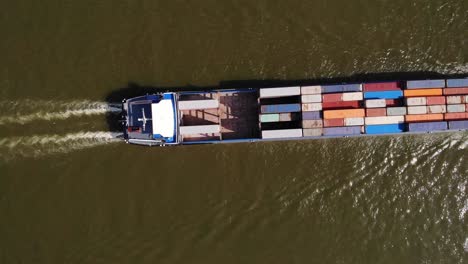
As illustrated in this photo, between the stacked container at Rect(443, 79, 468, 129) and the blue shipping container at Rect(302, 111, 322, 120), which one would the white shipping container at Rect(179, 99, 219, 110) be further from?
the stacked container at Rect(443, 79, 468, 129)

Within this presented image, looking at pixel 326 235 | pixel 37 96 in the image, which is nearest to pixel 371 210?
pixel 326 235

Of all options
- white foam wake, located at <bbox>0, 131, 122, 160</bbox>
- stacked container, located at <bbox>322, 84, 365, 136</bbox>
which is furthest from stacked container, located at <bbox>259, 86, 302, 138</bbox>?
white foam wake, located at <bbox>0, 131, 122, 160</bbox>

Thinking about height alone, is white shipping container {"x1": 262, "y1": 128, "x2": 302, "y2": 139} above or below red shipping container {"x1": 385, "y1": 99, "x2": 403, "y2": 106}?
below

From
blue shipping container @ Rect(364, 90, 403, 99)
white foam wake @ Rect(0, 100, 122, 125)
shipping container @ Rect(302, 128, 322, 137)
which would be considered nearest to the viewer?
shipping container @ Rect(302, 128, 322, 137)

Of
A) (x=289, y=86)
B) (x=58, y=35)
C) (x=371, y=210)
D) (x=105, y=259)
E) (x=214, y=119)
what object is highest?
(x=58, y=35)

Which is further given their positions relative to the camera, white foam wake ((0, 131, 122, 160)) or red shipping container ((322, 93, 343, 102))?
white foam wake ((0, 131, 122, 160))

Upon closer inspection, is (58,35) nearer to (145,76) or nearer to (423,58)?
(145,76)
